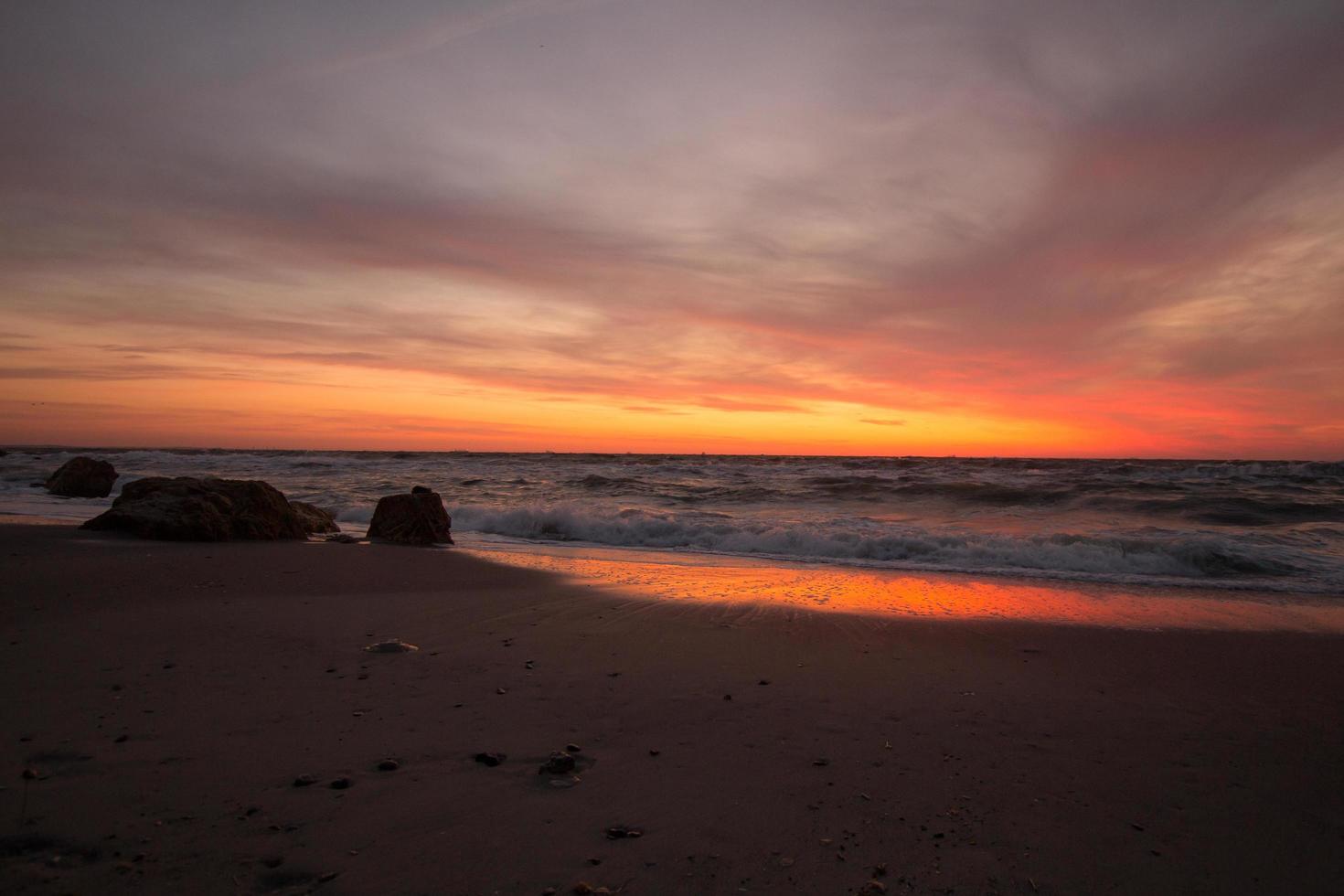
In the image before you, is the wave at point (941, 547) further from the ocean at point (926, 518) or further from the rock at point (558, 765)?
the rock at point (558, 765)

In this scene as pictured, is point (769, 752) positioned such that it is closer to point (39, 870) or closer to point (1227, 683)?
point (39, 870)

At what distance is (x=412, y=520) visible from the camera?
435 inches

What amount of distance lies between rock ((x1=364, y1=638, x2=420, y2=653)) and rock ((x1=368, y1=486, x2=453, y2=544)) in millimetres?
6337

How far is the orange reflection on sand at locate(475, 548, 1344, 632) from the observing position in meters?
6.79

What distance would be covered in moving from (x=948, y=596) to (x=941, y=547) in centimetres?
407

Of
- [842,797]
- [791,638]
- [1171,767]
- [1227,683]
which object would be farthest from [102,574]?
[1227,683]

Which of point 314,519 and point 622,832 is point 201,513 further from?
point 622,832

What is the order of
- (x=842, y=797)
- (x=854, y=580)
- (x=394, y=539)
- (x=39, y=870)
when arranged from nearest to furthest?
(x=39, y=870) → (x=842, y=797) → (x=854, y=580) → (x=394, y=539)

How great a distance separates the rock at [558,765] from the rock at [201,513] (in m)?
8.51

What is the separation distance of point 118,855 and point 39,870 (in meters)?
0.20

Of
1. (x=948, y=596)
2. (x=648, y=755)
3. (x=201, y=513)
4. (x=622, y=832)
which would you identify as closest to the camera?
(x=622, y=832)

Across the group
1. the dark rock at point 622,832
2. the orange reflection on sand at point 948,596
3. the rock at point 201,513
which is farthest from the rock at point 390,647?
the rock at point 201,513

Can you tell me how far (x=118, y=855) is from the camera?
90.7 inches

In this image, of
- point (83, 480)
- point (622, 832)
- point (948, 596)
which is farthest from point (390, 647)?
point (83, 480)
